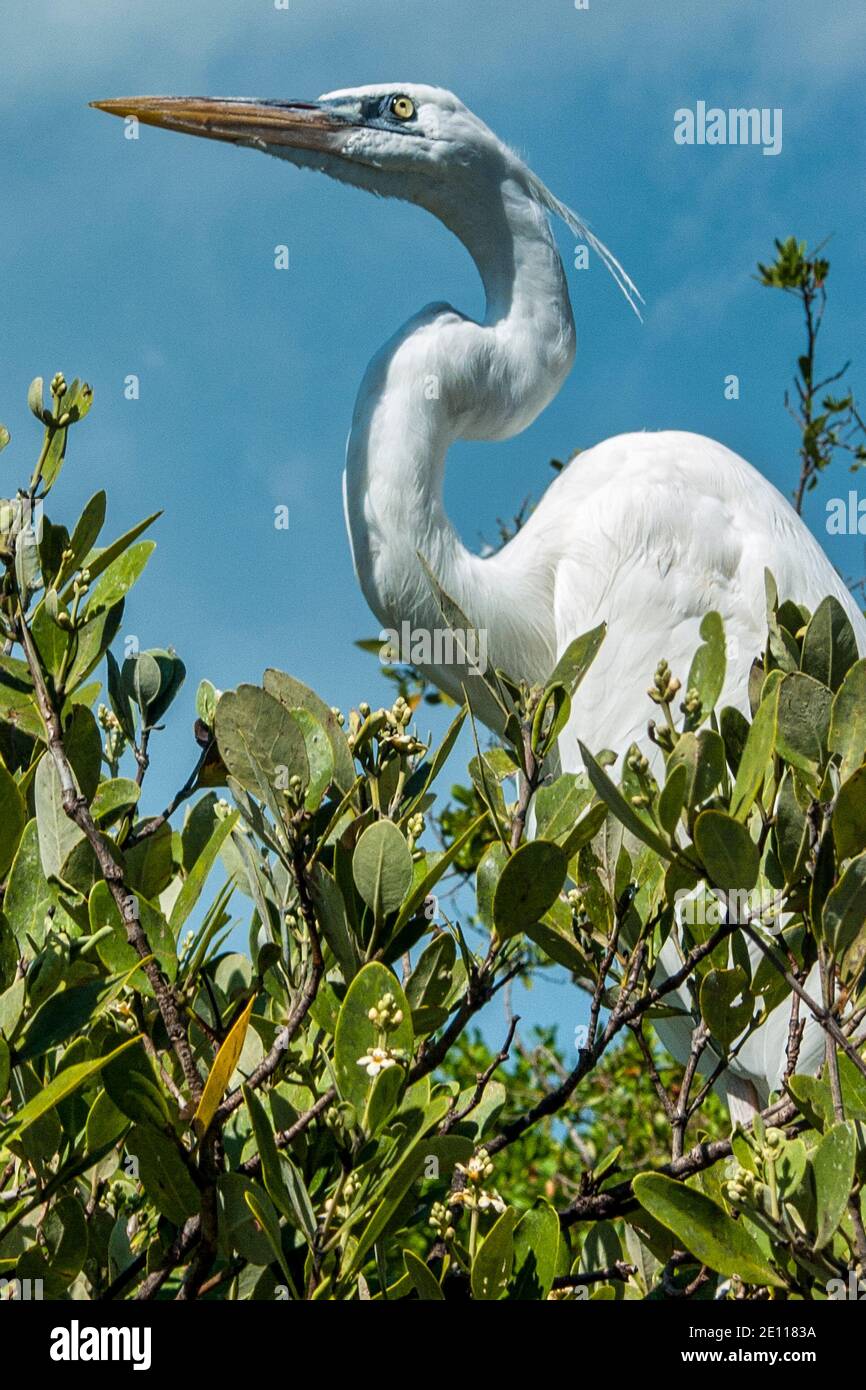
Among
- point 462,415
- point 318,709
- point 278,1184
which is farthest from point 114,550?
point 462,415

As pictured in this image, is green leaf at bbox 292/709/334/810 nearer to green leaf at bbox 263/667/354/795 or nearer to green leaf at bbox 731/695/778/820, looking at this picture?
green leaf at bbox 263/667/354/795

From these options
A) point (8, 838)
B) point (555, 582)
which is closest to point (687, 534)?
point (555, 582)

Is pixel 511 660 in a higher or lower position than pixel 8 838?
higher

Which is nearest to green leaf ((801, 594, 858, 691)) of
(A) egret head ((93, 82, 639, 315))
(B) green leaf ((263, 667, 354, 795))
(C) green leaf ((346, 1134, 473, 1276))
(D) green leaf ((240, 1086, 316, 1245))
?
(B) green leaf ((263, 667, 354, 795))

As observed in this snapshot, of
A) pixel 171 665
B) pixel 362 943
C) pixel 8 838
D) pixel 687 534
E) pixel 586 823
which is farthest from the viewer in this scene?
pixel 687 534

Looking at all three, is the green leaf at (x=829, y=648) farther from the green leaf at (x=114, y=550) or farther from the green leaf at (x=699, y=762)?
the green leaf at (x=114, y=550)

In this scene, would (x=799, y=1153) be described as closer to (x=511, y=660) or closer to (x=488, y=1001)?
(x=488, y=1001)

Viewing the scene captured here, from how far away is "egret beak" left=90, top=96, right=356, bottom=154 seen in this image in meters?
3.60

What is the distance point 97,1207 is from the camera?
4.23 feet

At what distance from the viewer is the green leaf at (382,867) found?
1110 mm

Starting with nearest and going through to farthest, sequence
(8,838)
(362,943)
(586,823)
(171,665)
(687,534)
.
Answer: (8,838)
(362,943)
(586,823)
(171,665)
(687,534)

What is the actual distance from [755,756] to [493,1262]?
0.47m

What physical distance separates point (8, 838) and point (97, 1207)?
45 centimetres

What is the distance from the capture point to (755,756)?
1.14 meters
